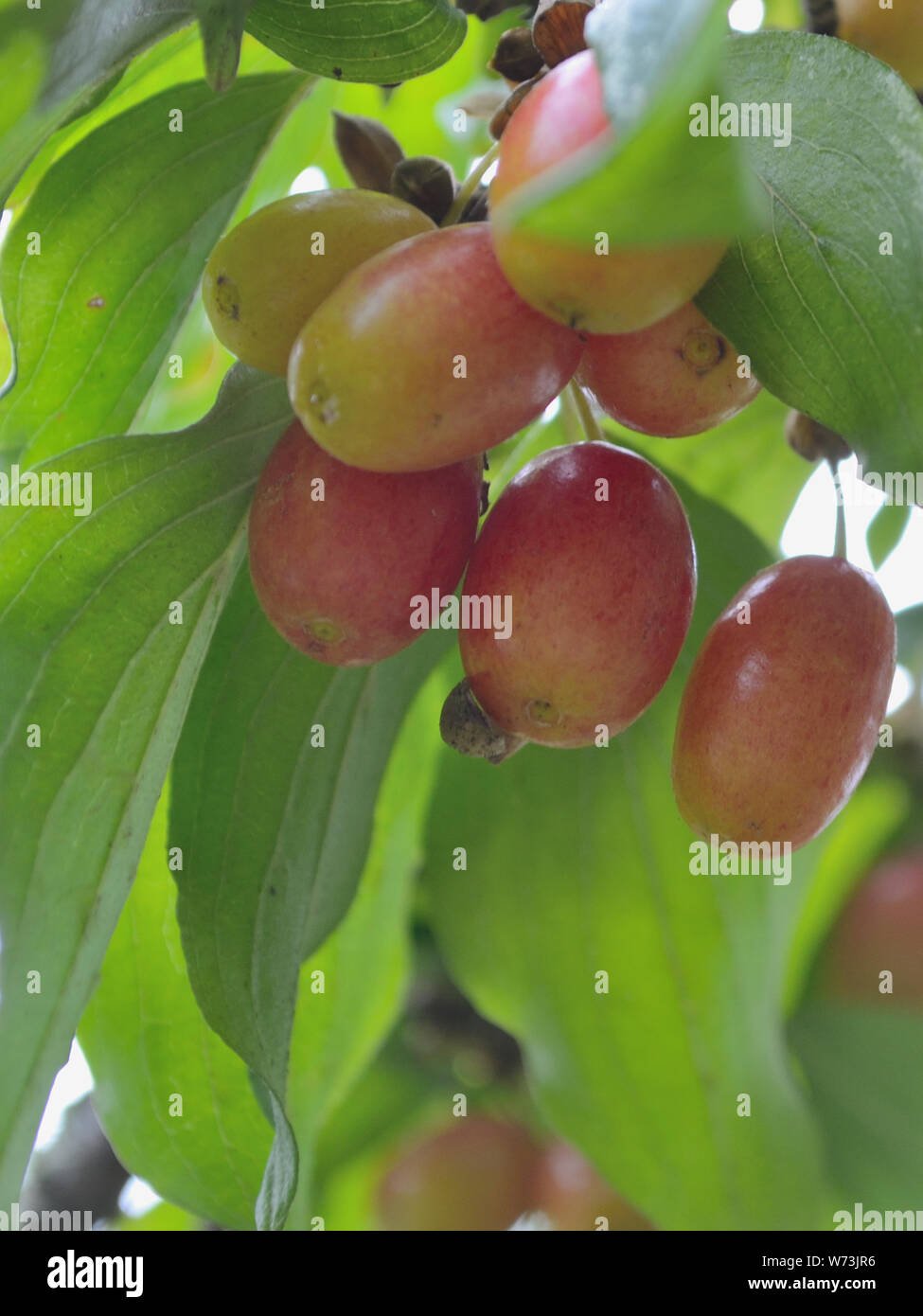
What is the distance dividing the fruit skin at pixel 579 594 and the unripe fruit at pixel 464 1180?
1571mm

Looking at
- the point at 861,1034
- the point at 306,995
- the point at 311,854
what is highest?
the point at 311,854

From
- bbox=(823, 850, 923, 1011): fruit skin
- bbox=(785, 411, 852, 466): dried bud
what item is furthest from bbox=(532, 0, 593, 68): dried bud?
bbox=(823, 850, 923, 1011): fruit skin

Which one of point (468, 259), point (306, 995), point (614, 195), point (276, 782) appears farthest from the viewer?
point (306, 995)

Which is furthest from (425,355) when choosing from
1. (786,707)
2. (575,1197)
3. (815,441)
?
(575,1197)

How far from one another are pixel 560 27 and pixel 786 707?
0.49 m

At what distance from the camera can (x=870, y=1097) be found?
6.76ft

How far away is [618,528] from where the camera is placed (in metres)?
0.93

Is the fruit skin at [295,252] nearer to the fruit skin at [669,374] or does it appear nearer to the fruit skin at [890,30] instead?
the fruit skin at [669,374]

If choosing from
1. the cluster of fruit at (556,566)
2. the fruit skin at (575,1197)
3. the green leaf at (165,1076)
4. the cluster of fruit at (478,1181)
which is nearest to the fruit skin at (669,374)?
the cluster of fruit at (556,566)

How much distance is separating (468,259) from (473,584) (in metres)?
0.26

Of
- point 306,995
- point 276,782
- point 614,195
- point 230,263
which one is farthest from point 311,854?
point 614,195

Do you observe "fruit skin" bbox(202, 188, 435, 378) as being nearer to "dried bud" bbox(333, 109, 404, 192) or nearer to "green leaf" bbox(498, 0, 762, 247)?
"dried bud" bbox(333, 109, 404, 192)

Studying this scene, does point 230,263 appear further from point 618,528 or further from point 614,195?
point 614,195
